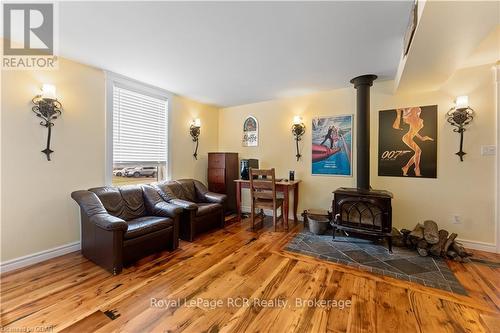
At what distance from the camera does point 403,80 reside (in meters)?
2.66

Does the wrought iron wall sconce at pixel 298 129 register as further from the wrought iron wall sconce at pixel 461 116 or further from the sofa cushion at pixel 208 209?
the wrought iron wall sconce at pixel 461 116

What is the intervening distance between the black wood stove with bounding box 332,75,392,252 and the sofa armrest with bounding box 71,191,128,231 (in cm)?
281

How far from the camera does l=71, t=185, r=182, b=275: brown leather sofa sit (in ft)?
7.17

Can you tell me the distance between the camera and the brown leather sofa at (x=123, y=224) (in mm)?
2186

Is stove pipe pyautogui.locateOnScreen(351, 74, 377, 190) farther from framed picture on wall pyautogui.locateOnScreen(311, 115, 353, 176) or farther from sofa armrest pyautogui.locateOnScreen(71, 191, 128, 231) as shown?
sofa armrest pyautogui.locateOnScreen(71, 191, 128, 231)

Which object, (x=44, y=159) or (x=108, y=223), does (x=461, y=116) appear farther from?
(x=44, y=159)

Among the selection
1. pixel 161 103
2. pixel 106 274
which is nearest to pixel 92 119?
pixel 161 103

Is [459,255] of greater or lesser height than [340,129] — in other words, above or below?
below

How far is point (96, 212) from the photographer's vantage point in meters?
2.36

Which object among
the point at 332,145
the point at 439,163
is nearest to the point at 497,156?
the point at 439,163

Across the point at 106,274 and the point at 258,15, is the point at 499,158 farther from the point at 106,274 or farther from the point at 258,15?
the point at 106,274

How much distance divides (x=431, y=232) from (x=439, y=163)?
3.36 ft

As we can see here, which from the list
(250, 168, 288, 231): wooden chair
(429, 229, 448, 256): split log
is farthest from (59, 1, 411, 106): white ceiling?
(429, 229, 448, 256): split log

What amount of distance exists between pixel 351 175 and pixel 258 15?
9.58 feet
